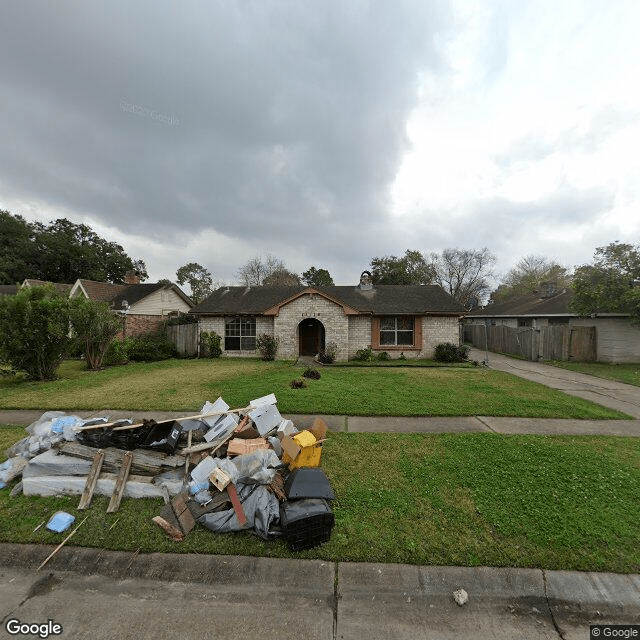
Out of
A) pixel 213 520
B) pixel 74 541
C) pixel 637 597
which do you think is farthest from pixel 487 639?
pixel 74 541

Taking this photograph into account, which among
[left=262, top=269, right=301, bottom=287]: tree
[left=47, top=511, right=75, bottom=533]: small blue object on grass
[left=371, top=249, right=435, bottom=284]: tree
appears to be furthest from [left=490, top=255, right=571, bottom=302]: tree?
[left=47, top=511, right=75, bottom=533]: small blue object on grass

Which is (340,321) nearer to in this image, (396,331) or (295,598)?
(396,331)

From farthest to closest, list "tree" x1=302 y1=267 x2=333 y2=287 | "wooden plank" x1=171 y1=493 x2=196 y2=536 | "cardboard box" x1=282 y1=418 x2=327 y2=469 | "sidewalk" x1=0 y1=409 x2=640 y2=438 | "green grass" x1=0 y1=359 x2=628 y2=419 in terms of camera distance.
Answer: "tree" x1=302 y1=267 x2=333 y2=287 → "green grass" x1=0 y1=359 x2=628 y2=419 → "sidewalk" x1=0 y1=409 x2=640 y2=438 → "cardboard box" x1=282 y1=418 x2=327 y2=469 → "wooden plank" x1=171 y1=493 x2=196 y2=536

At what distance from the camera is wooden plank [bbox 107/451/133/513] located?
3.68 meters

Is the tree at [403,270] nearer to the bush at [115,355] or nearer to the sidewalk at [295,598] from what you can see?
the bush at [115,355]

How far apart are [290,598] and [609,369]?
1764 cm

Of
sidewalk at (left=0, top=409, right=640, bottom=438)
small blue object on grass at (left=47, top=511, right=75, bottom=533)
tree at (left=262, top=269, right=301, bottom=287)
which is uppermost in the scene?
tree at (left=262, top=269, right=301, bottom=287)

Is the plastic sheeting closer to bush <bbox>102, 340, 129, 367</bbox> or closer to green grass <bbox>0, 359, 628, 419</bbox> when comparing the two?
green grass <bbox>0, 359, 628, 419</bbox>

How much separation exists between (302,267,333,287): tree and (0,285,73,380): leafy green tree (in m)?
34.6

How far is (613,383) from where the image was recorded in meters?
10.9

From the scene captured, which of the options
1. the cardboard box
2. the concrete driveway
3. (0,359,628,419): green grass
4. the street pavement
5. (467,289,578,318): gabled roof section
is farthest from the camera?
(467,289,578,318): gabled roof section

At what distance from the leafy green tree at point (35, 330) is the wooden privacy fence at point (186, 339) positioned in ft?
20.7

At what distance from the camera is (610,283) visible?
587 inches

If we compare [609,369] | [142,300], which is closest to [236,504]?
[609,369]
